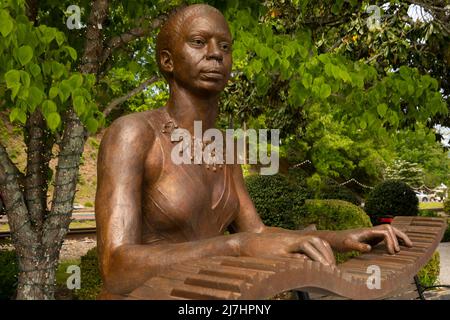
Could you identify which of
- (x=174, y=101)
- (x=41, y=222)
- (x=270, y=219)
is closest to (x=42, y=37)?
(x=174, y=101)

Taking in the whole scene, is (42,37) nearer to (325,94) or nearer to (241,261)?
(325,94)

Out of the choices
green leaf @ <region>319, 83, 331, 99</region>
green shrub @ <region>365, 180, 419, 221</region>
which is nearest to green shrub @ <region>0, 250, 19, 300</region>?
green leaf @ <region>319, 83, 331, 99</region>

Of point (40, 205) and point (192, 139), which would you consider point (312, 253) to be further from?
point (40, 205)

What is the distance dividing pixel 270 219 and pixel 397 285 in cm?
691

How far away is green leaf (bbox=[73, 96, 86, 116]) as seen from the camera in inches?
152

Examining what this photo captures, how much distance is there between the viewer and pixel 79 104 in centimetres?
388

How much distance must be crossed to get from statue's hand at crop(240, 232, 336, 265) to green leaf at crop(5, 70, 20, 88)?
257cm

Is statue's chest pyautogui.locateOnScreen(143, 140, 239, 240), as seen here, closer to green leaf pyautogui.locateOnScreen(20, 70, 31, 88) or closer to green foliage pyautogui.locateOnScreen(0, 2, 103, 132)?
green foliage pyautogui.locateOnScreen(0, 2, 103, 132)

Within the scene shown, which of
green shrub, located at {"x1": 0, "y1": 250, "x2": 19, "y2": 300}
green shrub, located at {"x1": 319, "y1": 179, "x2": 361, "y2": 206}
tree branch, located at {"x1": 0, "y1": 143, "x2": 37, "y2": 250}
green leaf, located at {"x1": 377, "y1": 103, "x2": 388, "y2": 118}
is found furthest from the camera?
green shrub, located at {"x1": 319, "y1": 179, "x2": 361, "y2": 206}

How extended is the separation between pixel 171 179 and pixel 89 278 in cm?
527

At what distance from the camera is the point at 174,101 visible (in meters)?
2.25

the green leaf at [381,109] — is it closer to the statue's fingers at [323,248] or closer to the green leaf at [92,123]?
the green leaf at [92,123]

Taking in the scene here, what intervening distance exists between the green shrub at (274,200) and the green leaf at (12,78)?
5695mm

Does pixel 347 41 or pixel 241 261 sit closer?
pixel 241 261
